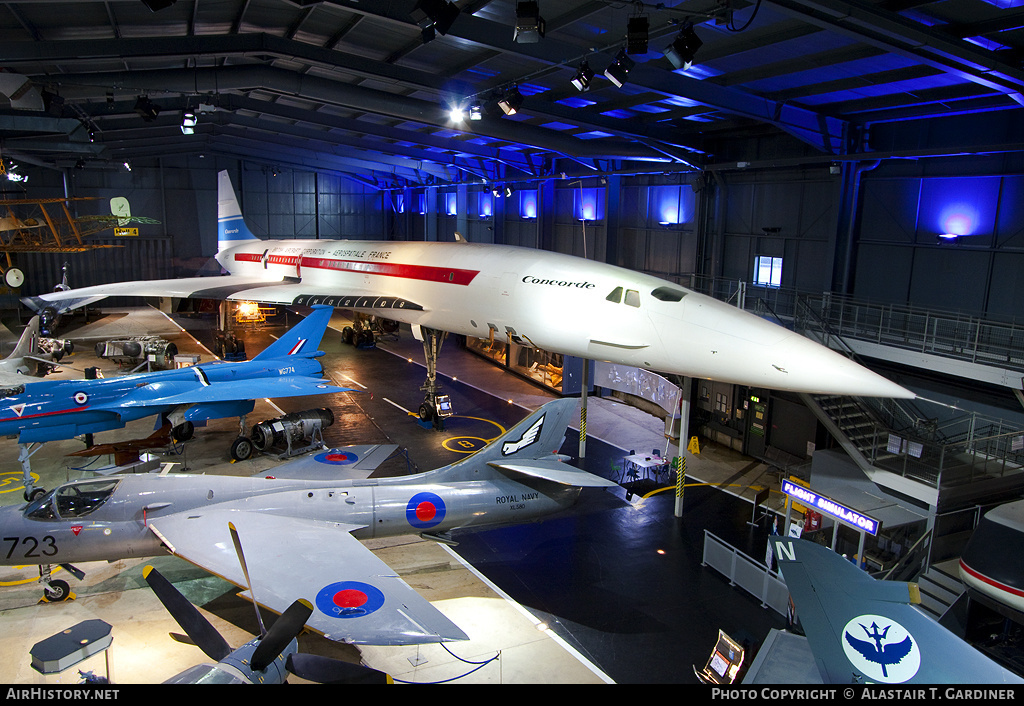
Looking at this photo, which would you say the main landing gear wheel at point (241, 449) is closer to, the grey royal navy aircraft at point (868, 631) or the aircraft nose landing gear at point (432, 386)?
the aircraft nose landing gear at point (432, 386)

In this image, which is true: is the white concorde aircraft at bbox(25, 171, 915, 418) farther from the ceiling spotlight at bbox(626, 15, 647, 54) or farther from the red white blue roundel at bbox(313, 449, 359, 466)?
the red white blue roundel at bbox(313, 449, 359, 466)

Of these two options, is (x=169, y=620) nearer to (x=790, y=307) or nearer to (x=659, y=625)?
(x=659, y=625)

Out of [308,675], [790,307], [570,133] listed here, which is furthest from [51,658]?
[570,133]

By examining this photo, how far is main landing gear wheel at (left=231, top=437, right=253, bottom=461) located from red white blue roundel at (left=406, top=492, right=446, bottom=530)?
9.64 meters

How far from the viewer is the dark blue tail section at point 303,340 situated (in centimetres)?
2266

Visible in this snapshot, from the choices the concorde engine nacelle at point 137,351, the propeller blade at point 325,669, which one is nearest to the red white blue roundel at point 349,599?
the propeller blade at point 325,669

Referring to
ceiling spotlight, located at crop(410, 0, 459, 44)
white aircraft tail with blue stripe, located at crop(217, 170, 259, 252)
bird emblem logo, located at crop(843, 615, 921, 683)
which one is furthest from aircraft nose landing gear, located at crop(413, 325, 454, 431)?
white aircraft tail with blue stripe, located at crop(217, 170, 259, 252)

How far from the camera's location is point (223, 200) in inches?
1380

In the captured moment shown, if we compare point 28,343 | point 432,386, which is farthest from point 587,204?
point 28,343

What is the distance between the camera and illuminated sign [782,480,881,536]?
39.9ft

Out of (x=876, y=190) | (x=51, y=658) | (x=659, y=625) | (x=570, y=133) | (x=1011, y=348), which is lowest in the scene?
(x=659, y=625)

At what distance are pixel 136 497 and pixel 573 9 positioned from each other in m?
13.8

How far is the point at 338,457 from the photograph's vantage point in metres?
15.2

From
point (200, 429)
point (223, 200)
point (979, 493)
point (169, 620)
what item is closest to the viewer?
point (169, 620)
